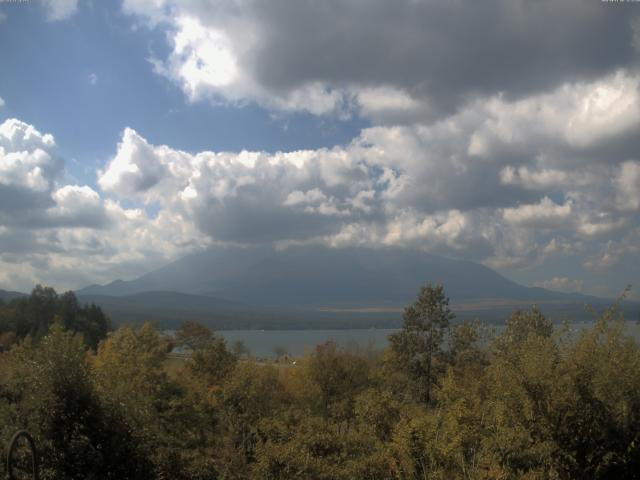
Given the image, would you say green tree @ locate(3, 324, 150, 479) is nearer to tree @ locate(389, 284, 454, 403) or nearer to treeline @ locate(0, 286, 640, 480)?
treeline @ locate(0, 286, 640, 480)

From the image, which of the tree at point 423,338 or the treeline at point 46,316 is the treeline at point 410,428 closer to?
the tree at point 423,338

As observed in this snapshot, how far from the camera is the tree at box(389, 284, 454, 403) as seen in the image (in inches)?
1471

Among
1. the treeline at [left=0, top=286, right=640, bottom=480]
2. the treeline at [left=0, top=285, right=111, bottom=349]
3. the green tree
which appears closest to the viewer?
the treeline at [left=0, top=286, right=640, bottom=480]

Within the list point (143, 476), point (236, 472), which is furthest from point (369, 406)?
point (143, 476)

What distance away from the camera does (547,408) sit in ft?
41.9

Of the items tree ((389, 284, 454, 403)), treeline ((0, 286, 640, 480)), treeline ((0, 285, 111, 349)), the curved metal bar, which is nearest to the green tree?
treeline ((0, 286, 640, 480))

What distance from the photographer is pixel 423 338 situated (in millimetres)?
38906

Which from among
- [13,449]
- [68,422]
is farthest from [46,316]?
[13,449]

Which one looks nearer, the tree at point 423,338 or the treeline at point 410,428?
the treeline at point 410,428

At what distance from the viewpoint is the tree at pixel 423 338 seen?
3738cm

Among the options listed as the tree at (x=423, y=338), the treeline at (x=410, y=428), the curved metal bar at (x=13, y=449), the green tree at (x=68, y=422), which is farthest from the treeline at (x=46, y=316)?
the curved metal bar at (x=13, y=449)

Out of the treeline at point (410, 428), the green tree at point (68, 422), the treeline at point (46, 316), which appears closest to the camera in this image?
the treeline at point (410, 428)

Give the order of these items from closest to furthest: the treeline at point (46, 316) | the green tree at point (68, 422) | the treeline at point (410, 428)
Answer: the treeline at point (410, 428)
the green tree at point (68, 422)
the treeline at point (46, 316)

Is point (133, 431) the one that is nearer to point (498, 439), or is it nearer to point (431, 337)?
point (498, 439)
